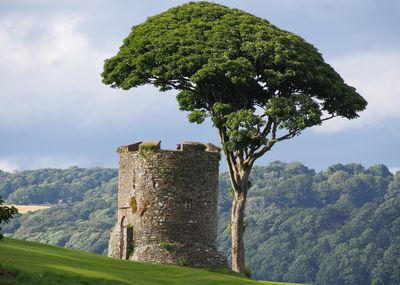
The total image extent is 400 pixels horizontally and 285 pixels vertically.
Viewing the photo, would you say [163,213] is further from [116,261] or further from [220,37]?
[220,37]

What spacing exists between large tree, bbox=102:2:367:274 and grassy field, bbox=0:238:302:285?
27.3 feet

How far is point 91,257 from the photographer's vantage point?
2099 inches

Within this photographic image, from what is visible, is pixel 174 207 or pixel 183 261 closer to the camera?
pixel 183 261

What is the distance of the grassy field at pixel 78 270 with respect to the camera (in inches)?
1636

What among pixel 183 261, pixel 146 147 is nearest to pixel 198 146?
pixel 146 147

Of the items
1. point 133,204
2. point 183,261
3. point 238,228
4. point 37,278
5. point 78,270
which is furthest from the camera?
point 238,228

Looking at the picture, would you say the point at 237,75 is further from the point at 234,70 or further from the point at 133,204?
the point at 133,204

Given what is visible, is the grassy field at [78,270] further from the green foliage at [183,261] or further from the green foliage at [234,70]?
the green foliage at [234,70]

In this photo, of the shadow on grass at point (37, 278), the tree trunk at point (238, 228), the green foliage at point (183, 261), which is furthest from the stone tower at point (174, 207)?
the shadow on grass at point (37, 278)

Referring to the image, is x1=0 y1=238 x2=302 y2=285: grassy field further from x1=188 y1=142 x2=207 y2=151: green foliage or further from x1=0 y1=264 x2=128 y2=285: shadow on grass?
x1=188 y1=142 x2=207 y2=151: green foliage

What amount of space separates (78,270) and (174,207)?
14.1 metres

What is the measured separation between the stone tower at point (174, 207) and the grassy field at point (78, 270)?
255cm

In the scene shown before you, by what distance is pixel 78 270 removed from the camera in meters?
45.1

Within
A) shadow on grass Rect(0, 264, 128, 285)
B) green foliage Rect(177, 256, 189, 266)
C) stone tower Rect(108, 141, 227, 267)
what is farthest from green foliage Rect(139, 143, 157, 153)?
shadow on grass Rect(0, 264, 128, 285)
